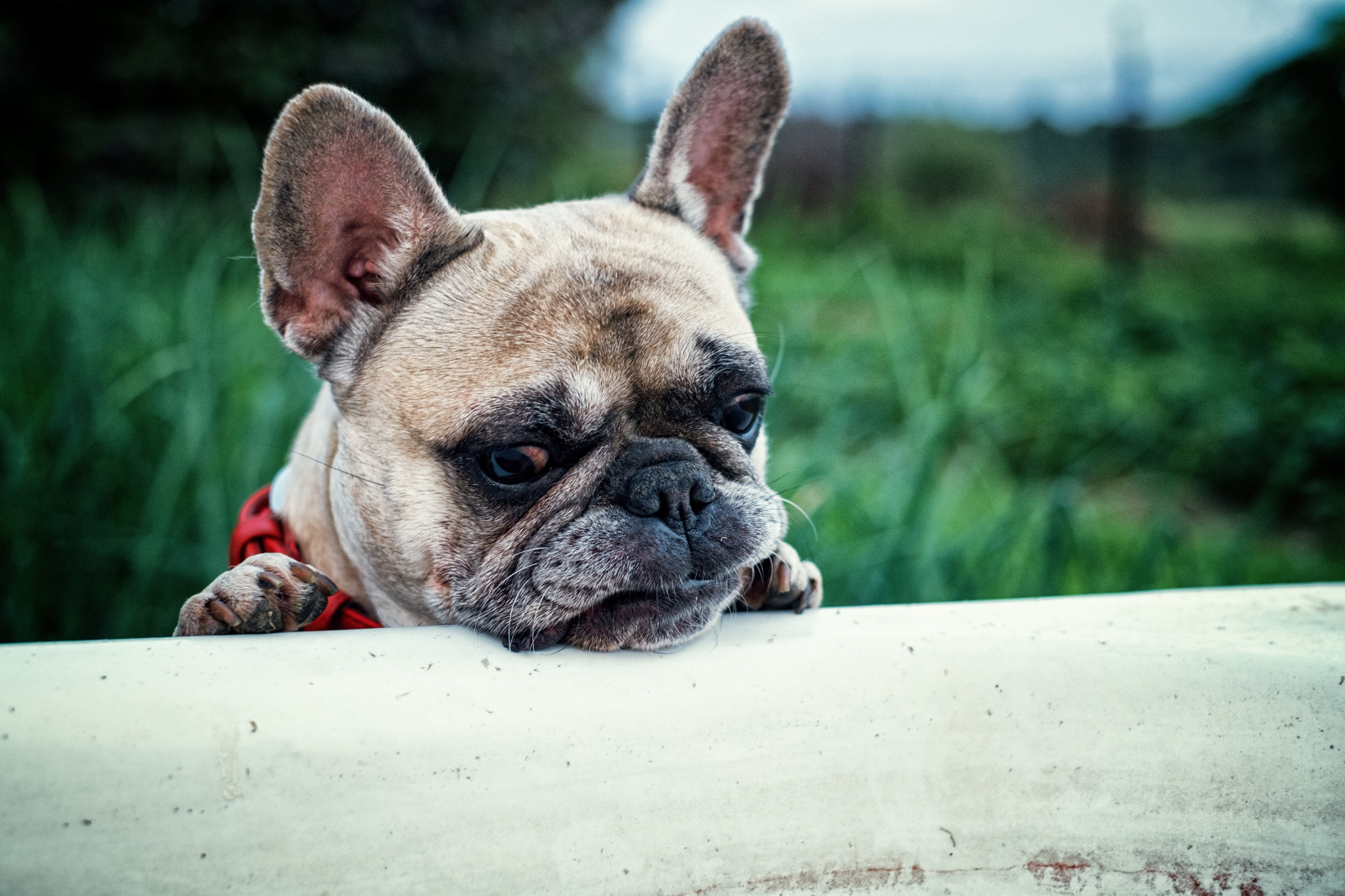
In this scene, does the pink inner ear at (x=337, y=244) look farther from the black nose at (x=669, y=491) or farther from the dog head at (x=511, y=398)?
the black nose at (x=669, y=491)

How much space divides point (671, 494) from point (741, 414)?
13.7 inches

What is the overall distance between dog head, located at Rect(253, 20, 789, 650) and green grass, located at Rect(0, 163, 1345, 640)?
71cm

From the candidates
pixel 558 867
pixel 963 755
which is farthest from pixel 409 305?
pixel 963 755

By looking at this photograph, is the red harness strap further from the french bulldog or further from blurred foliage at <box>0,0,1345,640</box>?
blurred foliage at <box>0,0,1345,640</box>

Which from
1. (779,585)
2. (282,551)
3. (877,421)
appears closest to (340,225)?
(282,551)

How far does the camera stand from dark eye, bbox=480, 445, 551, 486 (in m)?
1.59

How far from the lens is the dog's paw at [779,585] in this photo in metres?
1.72

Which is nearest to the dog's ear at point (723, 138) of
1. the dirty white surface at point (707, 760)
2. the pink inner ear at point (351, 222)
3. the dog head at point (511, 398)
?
the dog head at point (511, 398)

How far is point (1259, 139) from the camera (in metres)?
8.34

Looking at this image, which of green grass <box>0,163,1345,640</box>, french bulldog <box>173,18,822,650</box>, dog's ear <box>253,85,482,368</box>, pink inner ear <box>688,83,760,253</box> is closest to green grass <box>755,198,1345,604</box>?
green grass <box>0,163,1345,640</box>

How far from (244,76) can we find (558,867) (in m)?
4.98

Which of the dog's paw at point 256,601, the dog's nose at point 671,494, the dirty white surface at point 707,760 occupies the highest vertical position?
the dog's nose at point 671,494

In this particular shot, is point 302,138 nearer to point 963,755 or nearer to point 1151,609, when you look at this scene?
point 963,755

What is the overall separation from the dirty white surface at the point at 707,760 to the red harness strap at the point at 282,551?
0.25 metres
